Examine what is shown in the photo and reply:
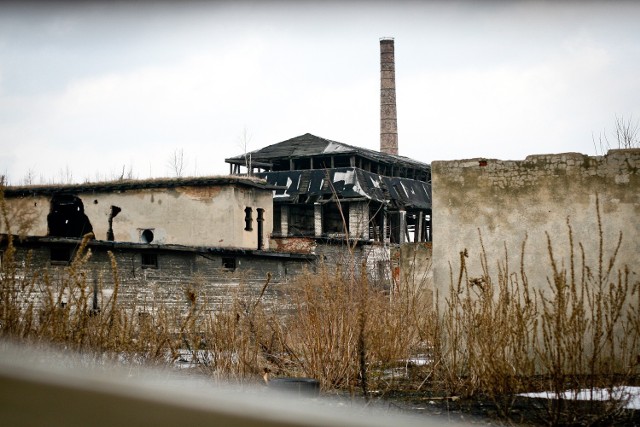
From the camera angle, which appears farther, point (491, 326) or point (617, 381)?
point (617, 381)

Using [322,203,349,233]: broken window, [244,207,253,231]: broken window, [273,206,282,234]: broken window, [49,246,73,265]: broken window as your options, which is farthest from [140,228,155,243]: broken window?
[322,203,349,233]: broken window

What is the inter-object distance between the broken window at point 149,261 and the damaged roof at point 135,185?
8708 millimetres

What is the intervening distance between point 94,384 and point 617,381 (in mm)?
7731

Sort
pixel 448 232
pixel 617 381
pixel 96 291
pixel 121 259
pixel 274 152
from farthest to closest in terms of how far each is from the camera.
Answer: pixel 274 152
pixel 121 259
pixel 96 291
pixel 448 232
pixel 617 381

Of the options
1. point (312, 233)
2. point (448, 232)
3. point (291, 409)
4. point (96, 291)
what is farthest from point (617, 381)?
point (312, 233)

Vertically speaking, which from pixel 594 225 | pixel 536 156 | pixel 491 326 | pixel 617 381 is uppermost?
pixel 536 156

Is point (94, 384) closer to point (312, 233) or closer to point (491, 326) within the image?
point (491, 326)

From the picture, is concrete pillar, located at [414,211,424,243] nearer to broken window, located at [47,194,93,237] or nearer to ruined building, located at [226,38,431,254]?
ruined building, located at [226,38,431,254]

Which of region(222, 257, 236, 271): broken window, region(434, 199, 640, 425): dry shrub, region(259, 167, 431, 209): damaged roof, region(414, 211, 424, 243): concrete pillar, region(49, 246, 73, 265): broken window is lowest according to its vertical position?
region(434, 199, 640, 425): dry shrub

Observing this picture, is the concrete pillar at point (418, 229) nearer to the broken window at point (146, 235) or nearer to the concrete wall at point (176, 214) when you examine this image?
the concrete wall at point (176, 214)

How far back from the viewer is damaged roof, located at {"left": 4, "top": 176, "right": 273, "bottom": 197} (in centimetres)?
2766

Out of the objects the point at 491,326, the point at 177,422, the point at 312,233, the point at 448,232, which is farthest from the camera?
the point at 312,233

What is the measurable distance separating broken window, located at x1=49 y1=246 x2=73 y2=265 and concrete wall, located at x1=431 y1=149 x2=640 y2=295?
1221 centimetres

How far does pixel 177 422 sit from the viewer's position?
0.65 metres
